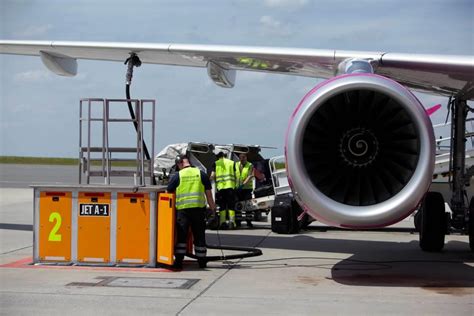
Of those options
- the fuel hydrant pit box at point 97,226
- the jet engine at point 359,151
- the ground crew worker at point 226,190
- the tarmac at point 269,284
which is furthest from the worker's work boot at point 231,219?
the jet engine at point 359,151

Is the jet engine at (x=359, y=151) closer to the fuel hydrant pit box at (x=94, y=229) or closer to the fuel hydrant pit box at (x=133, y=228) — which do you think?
the fuel hydrant pit box at (x=133, y=228)

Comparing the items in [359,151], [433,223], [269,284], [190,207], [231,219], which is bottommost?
[269,284]

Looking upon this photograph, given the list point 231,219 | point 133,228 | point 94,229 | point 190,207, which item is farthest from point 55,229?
point 231,219

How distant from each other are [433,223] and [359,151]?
339cm

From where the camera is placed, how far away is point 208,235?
13734 mm

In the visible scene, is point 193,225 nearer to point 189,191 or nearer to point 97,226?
point 189,191

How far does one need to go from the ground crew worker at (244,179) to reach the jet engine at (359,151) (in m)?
6.83

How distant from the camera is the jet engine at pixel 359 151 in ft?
26.3

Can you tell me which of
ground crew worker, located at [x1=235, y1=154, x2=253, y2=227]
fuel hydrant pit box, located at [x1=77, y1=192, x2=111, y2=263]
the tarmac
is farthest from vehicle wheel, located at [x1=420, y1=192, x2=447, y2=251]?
fuel hydrant pit box, located at [x1=77, y1=192, x2=111, y2=263]

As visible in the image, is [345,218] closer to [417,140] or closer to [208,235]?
[417,140]

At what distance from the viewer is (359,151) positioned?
8.79m

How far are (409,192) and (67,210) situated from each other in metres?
4.51

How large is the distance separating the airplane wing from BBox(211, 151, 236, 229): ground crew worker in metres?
3.27

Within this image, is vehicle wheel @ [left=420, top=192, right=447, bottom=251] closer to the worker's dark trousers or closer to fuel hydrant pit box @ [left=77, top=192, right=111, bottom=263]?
the worker's dark trousers
